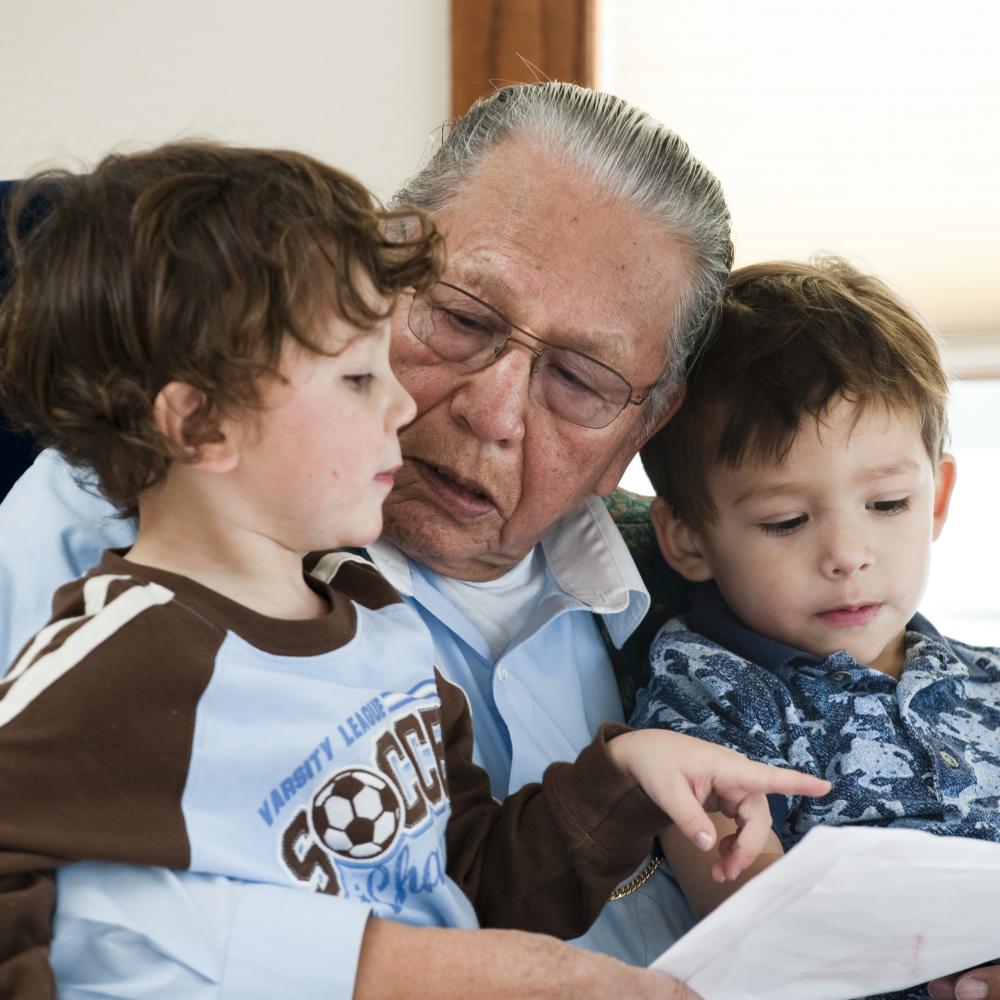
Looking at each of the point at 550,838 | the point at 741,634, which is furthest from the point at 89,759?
the point at 741,634

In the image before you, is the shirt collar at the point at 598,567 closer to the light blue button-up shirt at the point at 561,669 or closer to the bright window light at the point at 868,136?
the light blue button-up shirt at the point at 561,669

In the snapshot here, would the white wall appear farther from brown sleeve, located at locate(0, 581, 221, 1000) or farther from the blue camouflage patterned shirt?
brown sleeve, located at locate(0, 581, 221, 1000)

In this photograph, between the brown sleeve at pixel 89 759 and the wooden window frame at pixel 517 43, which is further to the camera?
the wooden window frame at pixel 517 43

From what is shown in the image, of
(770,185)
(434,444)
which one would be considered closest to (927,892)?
(434,444)

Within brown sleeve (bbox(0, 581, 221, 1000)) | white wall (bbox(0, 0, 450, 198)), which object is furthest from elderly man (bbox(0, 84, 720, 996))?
white wall (bbox(0, 0, 450, 198))

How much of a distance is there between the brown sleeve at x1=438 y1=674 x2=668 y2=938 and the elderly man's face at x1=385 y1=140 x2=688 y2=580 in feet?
1.02

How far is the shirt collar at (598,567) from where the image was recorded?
5.40 ft

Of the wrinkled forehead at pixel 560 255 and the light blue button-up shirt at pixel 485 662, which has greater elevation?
the wrinkled forehead at pixel 560 255

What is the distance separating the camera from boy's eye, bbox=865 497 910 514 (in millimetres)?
1596

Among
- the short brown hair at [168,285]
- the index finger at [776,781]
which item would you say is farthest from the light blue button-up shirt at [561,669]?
the short brown hair at [168,285]

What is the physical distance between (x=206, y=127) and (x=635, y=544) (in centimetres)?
173

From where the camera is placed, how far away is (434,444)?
1.49m

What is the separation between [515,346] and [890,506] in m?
0.51

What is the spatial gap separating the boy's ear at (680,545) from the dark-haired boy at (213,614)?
65 centimetres
